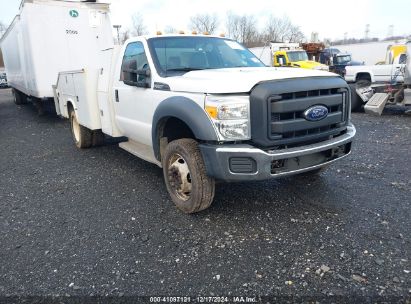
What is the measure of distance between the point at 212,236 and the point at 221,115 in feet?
4.08

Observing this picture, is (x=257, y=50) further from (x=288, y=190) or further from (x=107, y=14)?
(x=288, y=190)

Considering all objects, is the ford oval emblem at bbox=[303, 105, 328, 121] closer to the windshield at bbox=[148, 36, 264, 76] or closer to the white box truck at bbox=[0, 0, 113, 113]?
the windshield at bbox=[148, 36, 264, 76]

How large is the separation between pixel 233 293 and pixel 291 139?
1.56m

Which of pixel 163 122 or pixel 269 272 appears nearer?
pixel 269 272

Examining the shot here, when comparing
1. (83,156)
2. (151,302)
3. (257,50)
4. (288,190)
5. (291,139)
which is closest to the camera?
(151,302)

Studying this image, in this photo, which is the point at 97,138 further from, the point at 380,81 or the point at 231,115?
the point at 380,81

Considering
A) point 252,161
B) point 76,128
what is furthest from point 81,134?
point 252,161

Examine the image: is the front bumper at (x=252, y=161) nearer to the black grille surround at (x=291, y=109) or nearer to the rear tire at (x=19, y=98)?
the black grille surround at (x=291, y=109)

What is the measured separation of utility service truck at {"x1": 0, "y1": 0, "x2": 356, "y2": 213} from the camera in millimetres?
3186

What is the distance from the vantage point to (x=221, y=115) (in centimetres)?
318

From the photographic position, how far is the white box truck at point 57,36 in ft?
31.0

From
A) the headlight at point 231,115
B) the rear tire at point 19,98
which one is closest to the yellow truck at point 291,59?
the rear tire at point 19,98

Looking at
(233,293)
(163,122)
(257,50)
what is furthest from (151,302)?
(257,50)

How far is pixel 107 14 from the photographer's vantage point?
33.2ft
